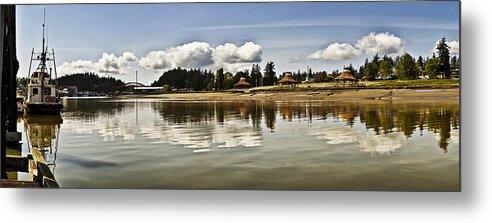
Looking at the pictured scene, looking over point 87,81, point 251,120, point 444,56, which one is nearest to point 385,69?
point 444,56

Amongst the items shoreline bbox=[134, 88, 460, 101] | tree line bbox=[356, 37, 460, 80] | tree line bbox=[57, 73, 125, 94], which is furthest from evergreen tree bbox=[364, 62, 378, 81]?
tree line bbox=[57, 73, 125, 94]

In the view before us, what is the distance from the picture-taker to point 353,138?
308cm

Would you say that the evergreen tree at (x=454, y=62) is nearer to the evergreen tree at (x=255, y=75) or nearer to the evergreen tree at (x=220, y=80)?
the evergreen tree at (x=255, y=75)

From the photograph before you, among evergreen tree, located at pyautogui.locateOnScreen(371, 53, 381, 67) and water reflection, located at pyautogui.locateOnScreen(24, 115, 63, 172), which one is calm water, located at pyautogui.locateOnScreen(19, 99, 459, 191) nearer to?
water reflection, located at pyautogui.locateOnScreen(24, 115, 63, 172)

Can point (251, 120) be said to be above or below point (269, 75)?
below

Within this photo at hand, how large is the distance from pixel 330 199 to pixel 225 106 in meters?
0.79

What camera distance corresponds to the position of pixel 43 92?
327 cm

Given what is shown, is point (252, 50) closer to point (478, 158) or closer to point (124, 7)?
point (124, 7)

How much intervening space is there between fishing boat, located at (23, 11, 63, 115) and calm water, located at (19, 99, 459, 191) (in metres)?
0.07

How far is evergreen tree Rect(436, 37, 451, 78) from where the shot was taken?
3008mm

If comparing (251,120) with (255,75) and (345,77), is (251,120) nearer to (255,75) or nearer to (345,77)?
(255,75)

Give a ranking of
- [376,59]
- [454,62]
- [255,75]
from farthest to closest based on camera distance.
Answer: [255,75]
[376,59]
[454,62]

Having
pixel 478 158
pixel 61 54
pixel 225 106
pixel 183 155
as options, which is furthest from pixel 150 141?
pixel 478 158

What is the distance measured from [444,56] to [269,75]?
0.95 meters
